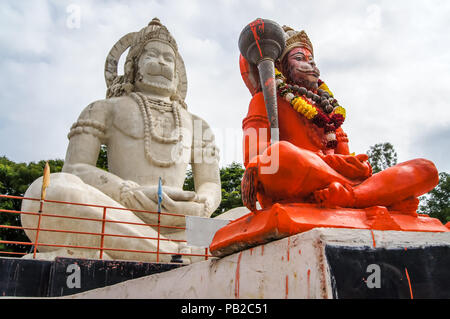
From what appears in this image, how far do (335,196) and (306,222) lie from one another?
0.27 m

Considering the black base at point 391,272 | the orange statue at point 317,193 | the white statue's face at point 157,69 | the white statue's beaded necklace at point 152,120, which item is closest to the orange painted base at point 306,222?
the orange statue at point 317,193

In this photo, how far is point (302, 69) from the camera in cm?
250

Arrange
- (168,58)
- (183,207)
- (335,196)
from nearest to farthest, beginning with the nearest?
(335,196) → (183,207) → (168,58)

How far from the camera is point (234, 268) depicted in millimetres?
1733

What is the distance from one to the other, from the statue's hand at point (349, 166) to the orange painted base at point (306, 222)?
0.26 meters

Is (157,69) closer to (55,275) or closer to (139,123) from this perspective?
(139,123)

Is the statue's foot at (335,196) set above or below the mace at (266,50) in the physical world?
below

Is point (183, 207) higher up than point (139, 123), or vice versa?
point (139, 123)

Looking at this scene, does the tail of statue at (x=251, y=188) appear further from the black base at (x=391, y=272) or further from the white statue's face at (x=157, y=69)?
the white statue's face at (x=157, y=69)

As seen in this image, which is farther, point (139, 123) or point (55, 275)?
point (139, 123)

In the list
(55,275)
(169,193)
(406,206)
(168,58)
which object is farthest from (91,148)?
(406,206)

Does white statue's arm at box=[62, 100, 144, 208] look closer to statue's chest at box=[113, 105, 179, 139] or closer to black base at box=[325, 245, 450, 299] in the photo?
statue's chest at box=[113, 105, 179, 139]

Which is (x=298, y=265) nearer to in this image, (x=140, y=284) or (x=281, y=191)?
(x=281, y=191)

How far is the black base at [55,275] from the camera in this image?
11.8ft
